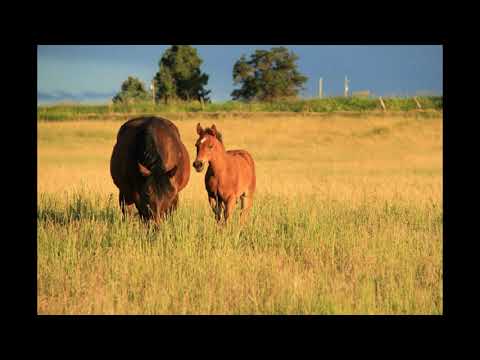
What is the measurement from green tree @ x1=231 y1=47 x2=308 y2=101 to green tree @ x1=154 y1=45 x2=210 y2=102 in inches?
311

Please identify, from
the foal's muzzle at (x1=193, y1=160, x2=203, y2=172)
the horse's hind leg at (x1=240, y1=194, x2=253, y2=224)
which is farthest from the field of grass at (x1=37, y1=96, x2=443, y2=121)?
the foal's muzzle at (x1=193, y1=160, x2=203, y2=172)

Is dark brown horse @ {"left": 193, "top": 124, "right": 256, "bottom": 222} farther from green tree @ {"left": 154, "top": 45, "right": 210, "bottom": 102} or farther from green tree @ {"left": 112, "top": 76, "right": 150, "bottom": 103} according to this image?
green tree @ {"left": 112, "top": 76, "right": 150, "bottom": 103}

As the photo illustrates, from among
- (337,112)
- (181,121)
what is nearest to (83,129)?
(181,121)

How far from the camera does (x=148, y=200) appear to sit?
691 cm

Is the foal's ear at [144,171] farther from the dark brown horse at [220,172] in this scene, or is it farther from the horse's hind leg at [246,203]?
the horse's hind leg at [246,203]

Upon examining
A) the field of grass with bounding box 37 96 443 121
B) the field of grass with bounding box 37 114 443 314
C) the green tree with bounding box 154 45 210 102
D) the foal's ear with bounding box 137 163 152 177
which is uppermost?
the green tree with bounding box 154 45 210 102

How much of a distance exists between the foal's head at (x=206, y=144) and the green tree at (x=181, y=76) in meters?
40.8

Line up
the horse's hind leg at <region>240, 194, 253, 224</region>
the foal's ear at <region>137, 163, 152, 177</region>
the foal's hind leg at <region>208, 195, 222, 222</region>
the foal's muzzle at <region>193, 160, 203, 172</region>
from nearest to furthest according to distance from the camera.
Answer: the foal's ear at <region>137, 163, 152, 177</region> → the foal's muzzle at <region>193, 160, 203, 172</region> → the foal's hind leg at <region>208, 195, 222, 222</region> → the horse's hind leg at <region>240, 194, 253, 224</region>

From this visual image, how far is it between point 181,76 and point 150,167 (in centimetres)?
4342

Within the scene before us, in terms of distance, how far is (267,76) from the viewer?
41875 mm

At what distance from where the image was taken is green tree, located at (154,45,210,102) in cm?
4866
